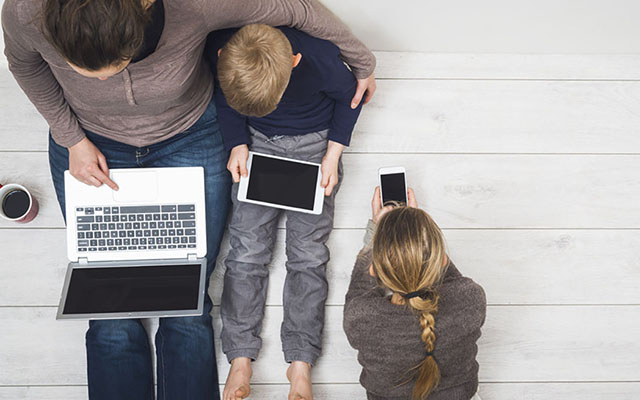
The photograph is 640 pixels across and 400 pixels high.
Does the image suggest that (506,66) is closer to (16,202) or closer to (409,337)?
(409,337)

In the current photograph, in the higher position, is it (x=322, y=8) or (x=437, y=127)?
(x=322, y=8)

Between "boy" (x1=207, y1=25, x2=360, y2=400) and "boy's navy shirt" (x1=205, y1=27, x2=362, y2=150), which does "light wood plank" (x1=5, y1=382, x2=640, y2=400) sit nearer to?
"boy" (x1=207, y1=25, x2=360, y2=400)

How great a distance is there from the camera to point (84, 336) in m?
1.26

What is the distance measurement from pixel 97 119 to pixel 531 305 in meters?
1.12

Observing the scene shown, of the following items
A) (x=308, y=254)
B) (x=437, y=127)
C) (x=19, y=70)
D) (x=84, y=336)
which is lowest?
(x=84, y=336)

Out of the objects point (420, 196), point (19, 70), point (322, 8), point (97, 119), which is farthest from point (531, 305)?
point (19, 70)

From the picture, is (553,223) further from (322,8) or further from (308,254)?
(322,8)

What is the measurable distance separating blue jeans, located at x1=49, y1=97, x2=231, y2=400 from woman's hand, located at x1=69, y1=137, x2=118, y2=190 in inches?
1.5

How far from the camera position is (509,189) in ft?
4.37

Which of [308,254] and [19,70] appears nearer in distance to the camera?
[19,70]

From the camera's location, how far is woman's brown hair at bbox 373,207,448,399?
3.01ft

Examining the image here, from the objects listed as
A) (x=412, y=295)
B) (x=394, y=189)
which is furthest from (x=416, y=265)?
(x=394, y=189)

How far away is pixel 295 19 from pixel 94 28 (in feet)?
1.22

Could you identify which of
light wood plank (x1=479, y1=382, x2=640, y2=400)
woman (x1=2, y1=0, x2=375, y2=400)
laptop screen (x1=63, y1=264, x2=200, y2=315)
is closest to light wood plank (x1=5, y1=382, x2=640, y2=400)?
light wood plank (x1=479, y1=382, x2=640, y2=400)
